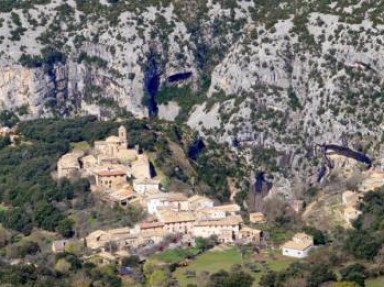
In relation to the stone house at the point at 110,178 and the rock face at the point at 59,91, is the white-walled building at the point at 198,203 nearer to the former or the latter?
the stone house at the point at 110,178

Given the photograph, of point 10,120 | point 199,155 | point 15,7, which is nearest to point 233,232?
point 199,155

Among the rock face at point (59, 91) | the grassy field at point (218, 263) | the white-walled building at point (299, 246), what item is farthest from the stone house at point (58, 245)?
the rock face at point (59, 91)

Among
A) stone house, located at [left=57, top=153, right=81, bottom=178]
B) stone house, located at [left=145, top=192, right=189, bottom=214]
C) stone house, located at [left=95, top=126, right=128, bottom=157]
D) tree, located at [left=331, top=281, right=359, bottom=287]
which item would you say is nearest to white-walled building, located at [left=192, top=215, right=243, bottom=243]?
stone house, located at [left=145, top=192, right=189, bottom=214]

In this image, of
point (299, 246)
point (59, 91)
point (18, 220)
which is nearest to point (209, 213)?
point (299, 246)

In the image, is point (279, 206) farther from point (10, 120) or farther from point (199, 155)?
point (10, 120)

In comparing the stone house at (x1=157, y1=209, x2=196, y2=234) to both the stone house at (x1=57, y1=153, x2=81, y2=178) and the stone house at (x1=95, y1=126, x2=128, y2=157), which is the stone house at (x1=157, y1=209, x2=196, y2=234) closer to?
the stone house at (x1=57, y1=153, x2=81, y2=178)
